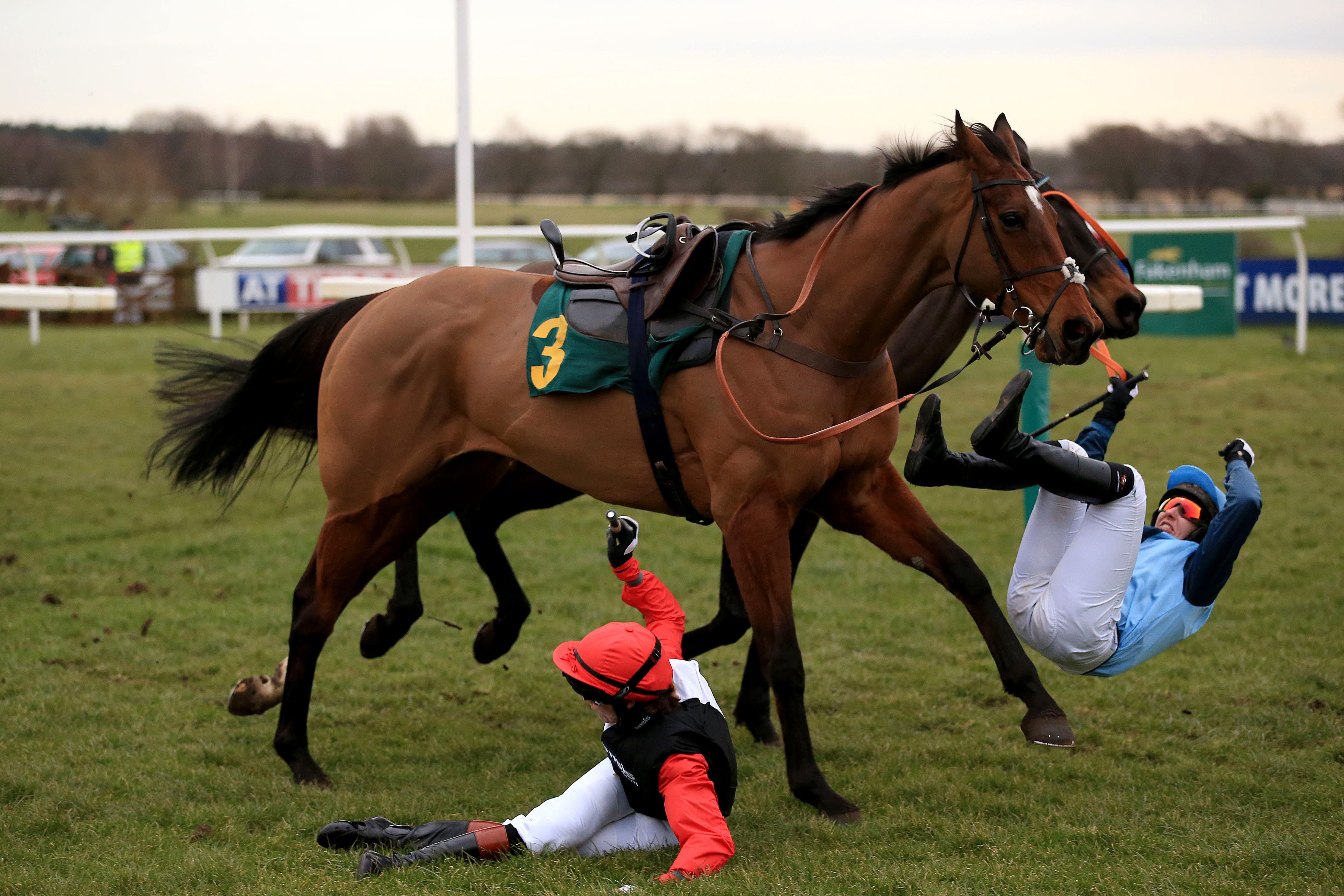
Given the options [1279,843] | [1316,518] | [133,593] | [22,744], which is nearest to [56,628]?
[133,593]

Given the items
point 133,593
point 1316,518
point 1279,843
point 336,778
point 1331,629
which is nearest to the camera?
point 1279,843

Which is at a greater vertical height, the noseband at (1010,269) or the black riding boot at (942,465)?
the noseband at (1010,269)

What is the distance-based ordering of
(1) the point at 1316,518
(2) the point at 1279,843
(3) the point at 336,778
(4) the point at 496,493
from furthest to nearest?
(1) the point at 1316,518
(4) the point at 496,493
(3) the point at 336,778
(2) the point at 1279,843

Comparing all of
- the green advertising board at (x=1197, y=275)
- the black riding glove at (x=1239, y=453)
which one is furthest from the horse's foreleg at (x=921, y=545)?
the green advertising board at (x=1197, y=275)

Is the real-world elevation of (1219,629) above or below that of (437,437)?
below

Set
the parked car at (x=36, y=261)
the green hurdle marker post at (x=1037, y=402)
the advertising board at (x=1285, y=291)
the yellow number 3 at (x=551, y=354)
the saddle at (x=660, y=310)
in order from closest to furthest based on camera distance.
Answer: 1. the saddle at (x=660, y=310)
2. the yellow number 3 at (x=551, y=354)
3. the green hurdle marker post at (x=1037, y=402)
4. the parked car at (x=36, y=261)
5. the advertising board at (x=1285, y=291)

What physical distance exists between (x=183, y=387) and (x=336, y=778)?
6.02 feet

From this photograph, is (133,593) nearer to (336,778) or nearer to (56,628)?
(56,628)

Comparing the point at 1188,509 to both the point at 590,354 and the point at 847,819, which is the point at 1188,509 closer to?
the point at 847,819

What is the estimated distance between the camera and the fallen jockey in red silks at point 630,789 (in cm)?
319

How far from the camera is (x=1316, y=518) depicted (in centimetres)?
748

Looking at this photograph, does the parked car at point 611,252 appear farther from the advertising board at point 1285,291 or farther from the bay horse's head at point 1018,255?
the bay horse's head at point 1018,255

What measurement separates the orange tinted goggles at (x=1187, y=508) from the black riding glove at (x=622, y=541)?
1892mm

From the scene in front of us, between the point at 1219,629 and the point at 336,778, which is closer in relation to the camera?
the point at 336,778
